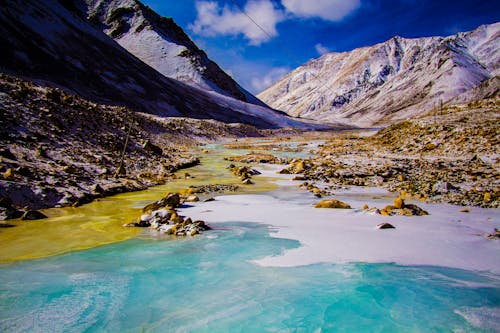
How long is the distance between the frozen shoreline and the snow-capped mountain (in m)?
102

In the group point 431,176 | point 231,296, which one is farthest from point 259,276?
point 431,176

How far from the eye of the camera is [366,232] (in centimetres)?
680

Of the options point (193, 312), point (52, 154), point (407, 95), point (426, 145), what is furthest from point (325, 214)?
point (407, 95)

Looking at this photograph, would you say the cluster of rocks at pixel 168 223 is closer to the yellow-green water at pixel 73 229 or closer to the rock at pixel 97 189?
the yellow-green water at pixel 73 229

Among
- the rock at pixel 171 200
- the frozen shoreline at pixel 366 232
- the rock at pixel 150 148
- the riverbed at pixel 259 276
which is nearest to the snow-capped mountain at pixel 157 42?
the rock at pixel 150 148

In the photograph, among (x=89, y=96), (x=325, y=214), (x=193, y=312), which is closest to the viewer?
(x=193, y=312)

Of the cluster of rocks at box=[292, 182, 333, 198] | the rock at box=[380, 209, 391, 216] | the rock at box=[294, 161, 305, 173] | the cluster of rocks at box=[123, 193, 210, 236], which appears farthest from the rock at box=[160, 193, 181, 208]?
the rock at box=[294, 161, 305, 173]

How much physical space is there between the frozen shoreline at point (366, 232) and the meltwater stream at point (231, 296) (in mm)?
414

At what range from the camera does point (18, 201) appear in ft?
28.3

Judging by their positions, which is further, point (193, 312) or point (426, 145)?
point (426, 145)

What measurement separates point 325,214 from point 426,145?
57.3 feet

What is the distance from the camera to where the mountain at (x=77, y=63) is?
46.1 m

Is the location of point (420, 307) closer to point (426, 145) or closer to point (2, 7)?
point (426, 145)

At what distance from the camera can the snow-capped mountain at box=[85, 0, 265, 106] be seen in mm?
110062
